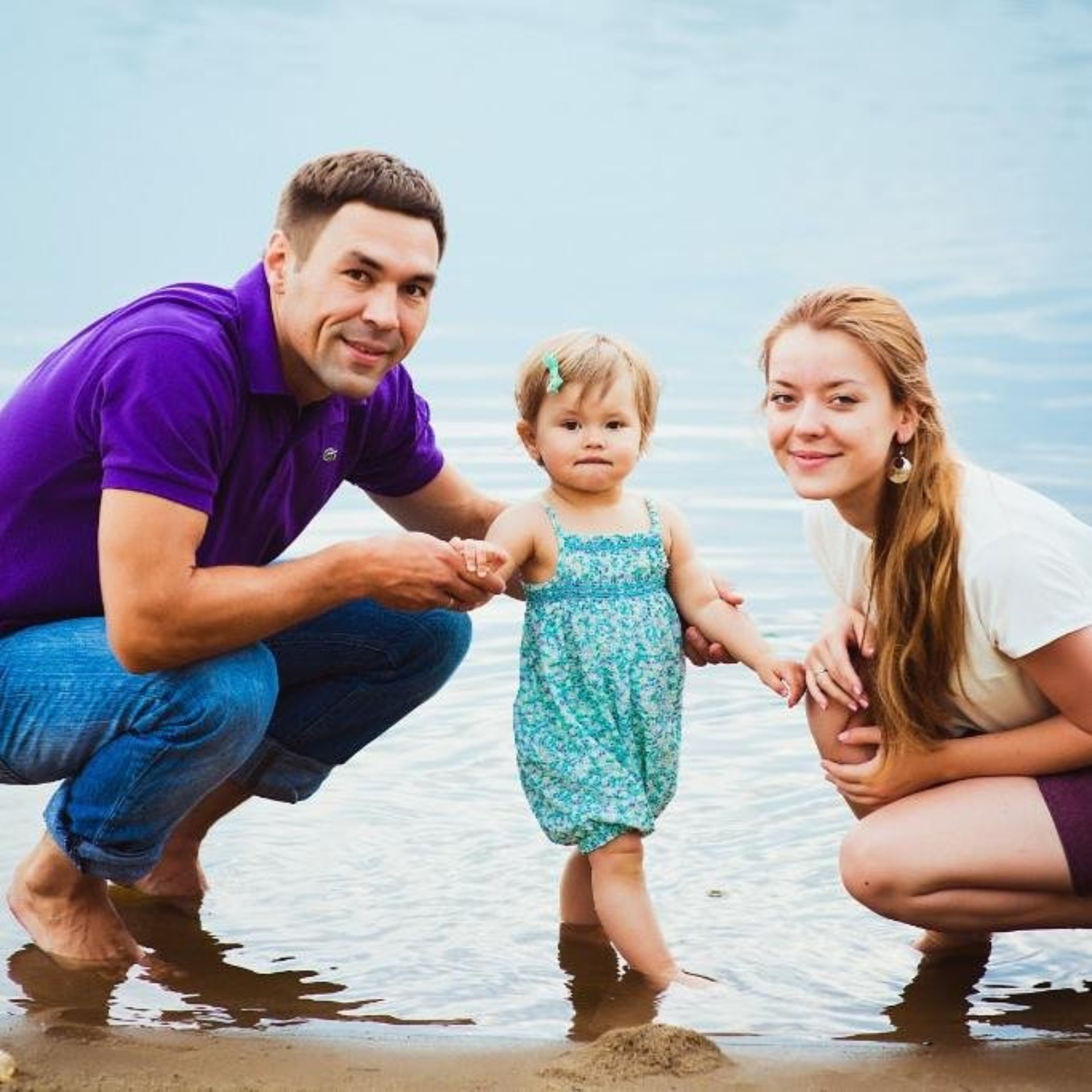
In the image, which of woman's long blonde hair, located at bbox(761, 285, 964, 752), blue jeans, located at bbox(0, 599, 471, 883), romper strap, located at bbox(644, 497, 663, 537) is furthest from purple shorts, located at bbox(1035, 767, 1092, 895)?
blue jeans, located at bbox(0, 599, 471, 883)

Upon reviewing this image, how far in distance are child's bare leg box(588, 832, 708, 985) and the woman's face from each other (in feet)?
2.39

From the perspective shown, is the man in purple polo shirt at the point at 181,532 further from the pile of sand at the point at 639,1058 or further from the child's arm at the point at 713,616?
the pile of sand at the point at 639,1058

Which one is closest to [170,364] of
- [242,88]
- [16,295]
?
[16,295]

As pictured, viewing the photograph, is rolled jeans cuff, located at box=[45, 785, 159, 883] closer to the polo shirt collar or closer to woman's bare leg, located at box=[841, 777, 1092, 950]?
the polo shirt collar

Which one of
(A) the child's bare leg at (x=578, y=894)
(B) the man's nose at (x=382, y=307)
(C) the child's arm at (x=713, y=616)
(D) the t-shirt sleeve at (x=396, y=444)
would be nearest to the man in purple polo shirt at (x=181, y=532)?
(B) the man's nose at (x=382, y=307)

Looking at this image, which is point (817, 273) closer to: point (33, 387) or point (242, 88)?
point (33, 387)

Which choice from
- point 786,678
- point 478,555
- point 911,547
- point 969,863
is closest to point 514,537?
point 478,555

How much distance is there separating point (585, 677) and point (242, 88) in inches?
1484

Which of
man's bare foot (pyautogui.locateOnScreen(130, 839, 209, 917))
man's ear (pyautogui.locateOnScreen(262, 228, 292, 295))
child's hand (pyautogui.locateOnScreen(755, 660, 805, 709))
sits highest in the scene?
man's ear (pyautogui.locateOnScreen(262, 228, 292, 295))

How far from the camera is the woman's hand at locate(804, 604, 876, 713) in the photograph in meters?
3.73

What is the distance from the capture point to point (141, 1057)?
3215mm

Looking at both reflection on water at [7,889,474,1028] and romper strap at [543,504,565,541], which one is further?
romper strap at [543,504,565,541]

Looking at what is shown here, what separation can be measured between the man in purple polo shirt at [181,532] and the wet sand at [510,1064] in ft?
1.52

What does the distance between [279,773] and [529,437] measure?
0.85 m
